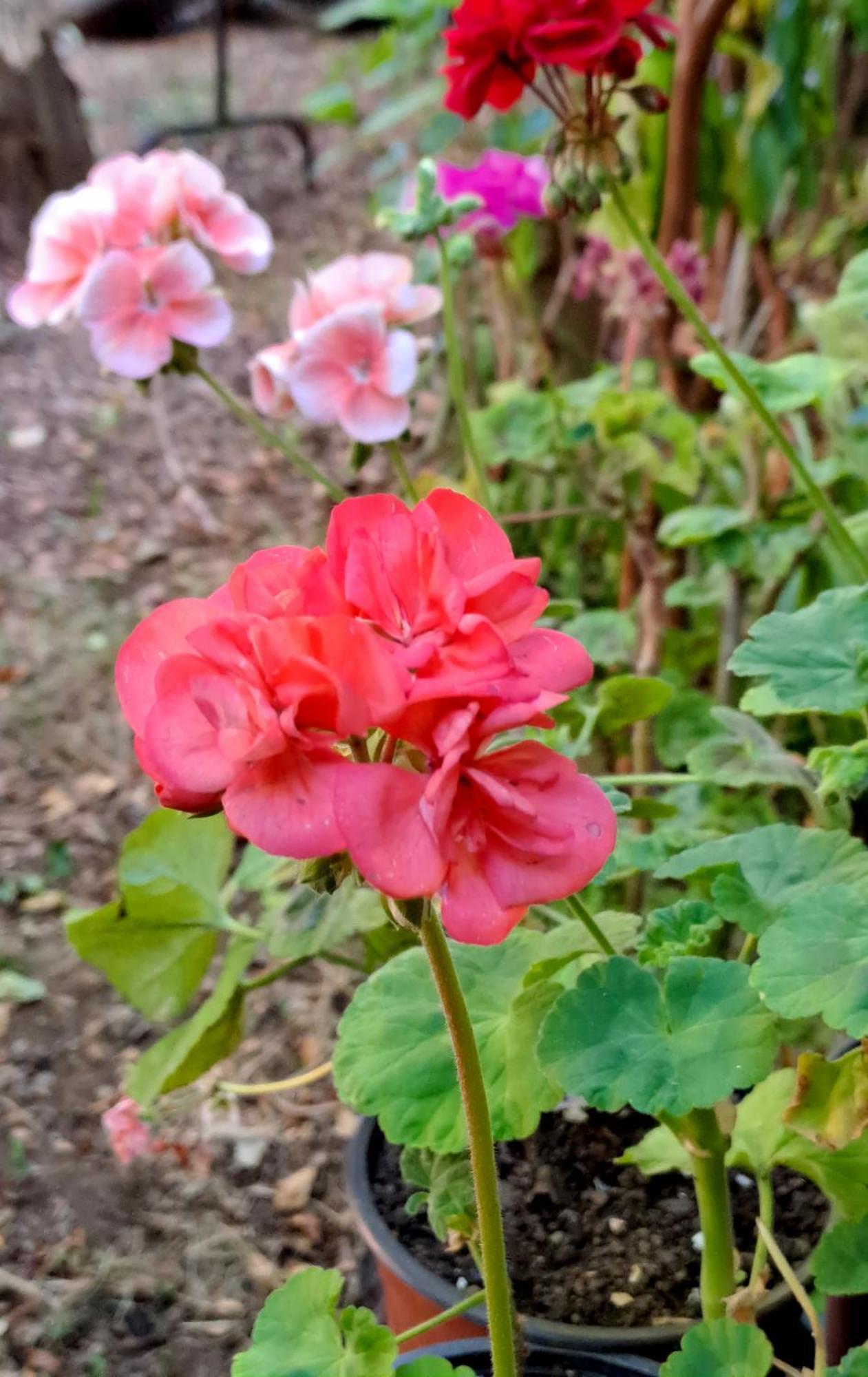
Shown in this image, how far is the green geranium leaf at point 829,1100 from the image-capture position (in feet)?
1.74

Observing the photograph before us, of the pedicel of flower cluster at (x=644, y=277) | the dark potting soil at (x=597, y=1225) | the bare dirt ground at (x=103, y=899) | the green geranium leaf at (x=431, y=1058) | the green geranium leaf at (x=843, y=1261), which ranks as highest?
the pedicel of flower cluster at (x=644, y=277)

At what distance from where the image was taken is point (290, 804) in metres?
0.35

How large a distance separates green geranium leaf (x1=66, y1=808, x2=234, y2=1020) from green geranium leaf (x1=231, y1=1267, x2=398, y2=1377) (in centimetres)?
37

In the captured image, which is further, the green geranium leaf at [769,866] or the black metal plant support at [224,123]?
the black metal plant support at [224,123]

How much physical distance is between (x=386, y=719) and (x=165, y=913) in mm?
595

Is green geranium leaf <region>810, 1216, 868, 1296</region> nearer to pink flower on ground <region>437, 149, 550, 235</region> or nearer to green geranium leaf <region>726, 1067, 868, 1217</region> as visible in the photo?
green geranium leaf <region>726, 1067, 868, 1217</region>

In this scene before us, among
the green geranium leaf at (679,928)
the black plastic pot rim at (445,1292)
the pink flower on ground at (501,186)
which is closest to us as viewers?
the green geranium leaf at (679,928)

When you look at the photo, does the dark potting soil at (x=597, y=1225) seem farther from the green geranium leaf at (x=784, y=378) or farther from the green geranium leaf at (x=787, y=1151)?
the green geranium leaf at (x=784, y=378)

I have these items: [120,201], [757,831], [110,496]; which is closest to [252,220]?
[120,201]

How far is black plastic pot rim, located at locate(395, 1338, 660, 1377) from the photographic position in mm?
641

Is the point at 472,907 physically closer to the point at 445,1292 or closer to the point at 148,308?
the point at 445,1292

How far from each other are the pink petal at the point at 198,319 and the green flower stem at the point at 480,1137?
590mm

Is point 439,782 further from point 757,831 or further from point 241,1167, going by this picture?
point 241,1167

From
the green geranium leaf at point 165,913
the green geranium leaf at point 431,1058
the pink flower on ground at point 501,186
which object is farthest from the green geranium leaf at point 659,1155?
the pink flower on ground at point 501,186
